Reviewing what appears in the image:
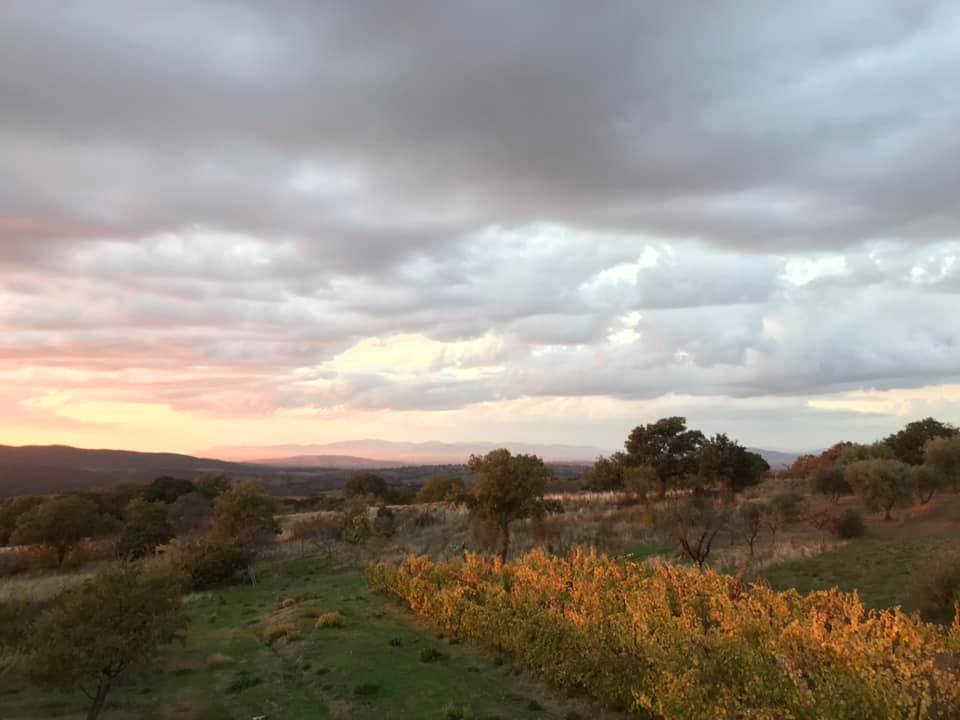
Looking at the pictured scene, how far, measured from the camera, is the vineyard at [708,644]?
8.42 meters

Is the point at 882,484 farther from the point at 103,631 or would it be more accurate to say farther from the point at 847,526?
the point at 103,631

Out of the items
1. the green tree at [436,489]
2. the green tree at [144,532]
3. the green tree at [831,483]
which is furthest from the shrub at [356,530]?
the green tree at [831,483]

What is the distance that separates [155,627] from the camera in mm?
15039

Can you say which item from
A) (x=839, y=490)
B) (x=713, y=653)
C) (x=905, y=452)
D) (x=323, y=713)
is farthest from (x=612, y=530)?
(x=905, y=452)

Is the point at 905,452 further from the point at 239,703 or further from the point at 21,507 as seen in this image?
the point at 21,507

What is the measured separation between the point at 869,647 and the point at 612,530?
3458cm

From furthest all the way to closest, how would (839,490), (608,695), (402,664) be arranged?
(839,490) → (402,664) → (608,695)

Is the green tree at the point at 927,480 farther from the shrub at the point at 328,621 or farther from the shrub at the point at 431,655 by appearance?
the shrub at the point at 328,621

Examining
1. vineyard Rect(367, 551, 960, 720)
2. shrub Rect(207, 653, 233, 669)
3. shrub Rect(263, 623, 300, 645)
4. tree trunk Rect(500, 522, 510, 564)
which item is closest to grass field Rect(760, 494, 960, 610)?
vineyard Rect(367, 551, 960, 720)

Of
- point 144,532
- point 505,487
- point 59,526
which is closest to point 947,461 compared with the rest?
point 505,487

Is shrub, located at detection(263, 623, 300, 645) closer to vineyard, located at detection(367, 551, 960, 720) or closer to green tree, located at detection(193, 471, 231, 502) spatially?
vineyard, located at detection(367, 551, 960, 720)

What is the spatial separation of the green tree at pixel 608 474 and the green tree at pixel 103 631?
5483 centimetres

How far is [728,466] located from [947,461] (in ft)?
57.0

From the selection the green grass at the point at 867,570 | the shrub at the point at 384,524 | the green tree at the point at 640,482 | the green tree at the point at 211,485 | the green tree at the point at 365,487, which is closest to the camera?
the green grass at the point at 867,570
